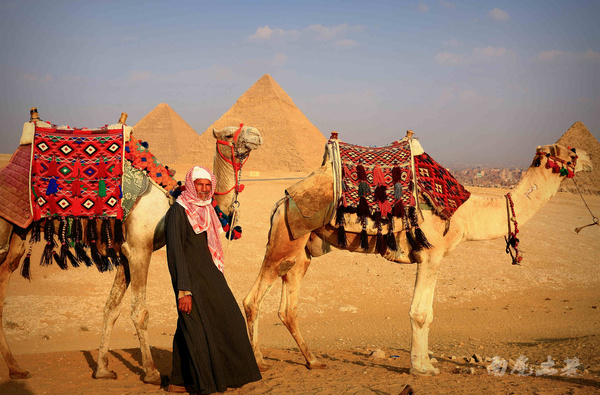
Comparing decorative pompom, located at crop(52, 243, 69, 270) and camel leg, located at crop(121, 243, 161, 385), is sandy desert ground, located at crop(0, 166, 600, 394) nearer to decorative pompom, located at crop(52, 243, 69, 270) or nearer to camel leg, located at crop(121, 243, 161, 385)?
camel leg, located at crop(121, 243, 161, 385)

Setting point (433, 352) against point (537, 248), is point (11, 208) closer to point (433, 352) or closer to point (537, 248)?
point (433, 352)

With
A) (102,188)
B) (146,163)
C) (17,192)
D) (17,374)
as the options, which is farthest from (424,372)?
(17,192)

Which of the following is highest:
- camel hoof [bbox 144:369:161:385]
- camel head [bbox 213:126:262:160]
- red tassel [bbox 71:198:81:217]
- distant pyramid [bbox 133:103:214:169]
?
distant pyramid [bbox 133:103:214:169]

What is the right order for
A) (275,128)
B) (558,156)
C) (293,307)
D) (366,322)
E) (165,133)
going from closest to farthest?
1. (558,156)
2. (293,307)
3. (366,322)
4. (275,128)
5. (165,133)

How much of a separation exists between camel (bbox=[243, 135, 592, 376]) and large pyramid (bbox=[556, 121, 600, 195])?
1336 inches

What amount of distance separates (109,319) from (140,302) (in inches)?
20.0

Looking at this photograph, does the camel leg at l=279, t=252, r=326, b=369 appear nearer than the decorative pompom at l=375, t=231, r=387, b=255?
No

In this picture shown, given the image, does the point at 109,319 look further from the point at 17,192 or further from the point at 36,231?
the point at 17,192

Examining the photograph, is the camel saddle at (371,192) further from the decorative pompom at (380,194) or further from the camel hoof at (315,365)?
the camel hoof at (315,365)

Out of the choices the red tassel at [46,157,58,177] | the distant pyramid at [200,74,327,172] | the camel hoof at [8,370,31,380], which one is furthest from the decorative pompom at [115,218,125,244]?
the distant pyramid at [200,74,327,172]

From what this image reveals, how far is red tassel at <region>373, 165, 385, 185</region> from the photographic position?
16.1 ft

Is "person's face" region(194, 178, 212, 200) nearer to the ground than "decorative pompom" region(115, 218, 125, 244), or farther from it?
Answer: farther from it

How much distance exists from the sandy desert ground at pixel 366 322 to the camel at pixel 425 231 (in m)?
0.78

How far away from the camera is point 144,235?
4.82 metres
